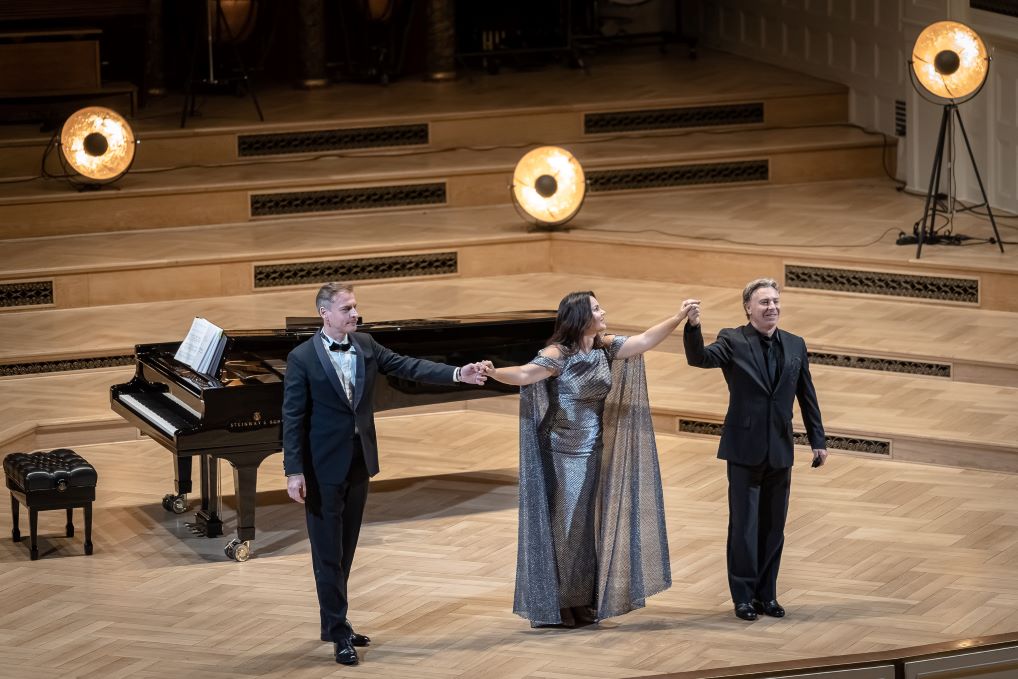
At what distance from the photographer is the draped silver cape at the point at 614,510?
18.3 feet

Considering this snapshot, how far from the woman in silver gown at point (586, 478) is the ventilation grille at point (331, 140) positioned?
5394mm

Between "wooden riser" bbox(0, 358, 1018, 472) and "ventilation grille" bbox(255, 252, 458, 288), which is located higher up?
"ventilation grille" bbox(255, 252, 458, 288)

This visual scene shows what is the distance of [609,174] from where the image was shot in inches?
415

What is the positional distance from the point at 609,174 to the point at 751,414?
5.09 m

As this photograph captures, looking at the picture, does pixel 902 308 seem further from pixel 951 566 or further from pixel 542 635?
pixel 542 635

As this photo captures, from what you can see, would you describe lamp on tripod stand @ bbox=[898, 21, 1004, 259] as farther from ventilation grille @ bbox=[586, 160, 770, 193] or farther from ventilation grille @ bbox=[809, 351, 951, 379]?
ventilation grille @ bbox=[586, 160, 770, 193]

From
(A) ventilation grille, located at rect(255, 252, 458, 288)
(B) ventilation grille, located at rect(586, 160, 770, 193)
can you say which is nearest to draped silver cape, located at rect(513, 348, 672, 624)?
(A) ventilation grille, located at rect(255, 252, 458, 288)

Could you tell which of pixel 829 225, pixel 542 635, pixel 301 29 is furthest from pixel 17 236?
pixel 542 635

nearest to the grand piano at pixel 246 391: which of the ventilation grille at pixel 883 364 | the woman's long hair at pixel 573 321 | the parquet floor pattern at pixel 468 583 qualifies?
the parquet floor pattern at pixel 468 583

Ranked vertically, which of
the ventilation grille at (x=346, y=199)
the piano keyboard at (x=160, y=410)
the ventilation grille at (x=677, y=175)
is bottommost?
the piano keyboard at (x=160, y=410)

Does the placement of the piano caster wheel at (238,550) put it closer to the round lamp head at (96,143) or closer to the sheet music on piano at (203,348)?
the sheet music on piano at (203,348)

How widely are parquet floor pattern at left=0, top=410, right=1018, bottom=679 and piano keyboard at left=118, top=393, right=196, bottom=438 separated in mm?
536

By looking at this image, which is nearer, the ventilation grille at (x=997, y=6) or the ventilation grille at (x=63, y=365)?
the ventilation grille at (x=63, y=365)

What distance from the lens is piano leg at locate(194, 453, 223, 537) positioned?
21.8ft
